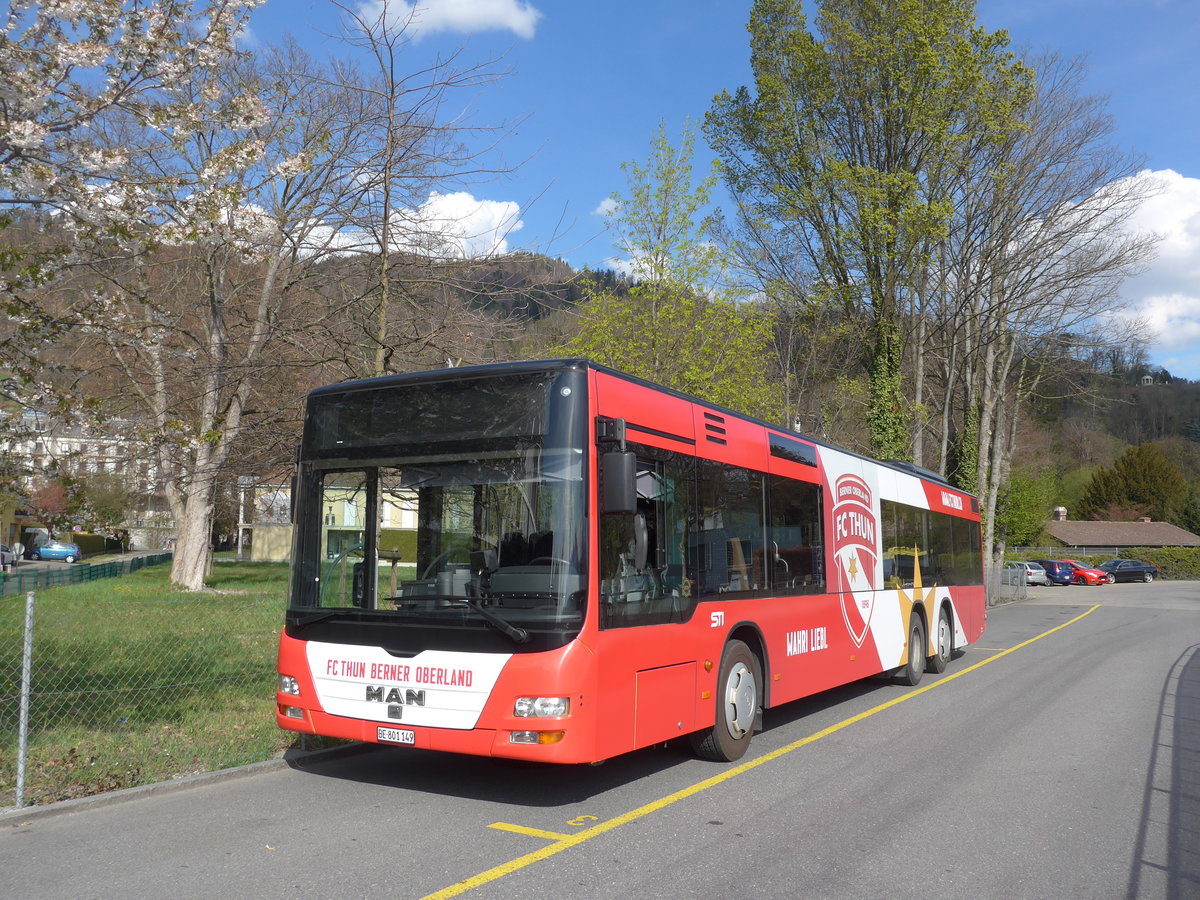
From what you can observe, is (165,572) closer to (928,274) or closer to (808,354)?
(808,354)

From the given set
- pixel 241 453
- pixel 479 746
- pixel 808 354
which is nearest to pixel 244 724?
pixel 479 746

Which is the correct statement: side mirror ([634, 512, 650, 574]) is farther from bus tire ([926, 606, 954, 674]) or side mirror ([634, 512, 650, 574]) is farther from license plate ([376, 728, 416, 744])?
bus tire ([926, 606, 954, 674])

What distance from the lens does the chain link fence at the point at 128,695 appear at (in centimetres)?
709

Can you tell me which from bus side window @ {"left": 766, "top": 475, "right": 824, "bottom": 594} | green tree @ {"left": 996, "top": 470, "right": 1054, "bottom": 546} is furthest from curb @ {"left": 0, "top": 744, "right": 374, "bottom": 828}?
green tree @ {"left": 996, "top": 470, "right": 1054, "bottom": 546}

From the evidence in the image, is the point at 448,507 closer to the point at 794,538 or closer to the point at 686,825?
the point at 686,825

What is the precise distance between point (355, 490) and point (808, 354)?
25.2 m

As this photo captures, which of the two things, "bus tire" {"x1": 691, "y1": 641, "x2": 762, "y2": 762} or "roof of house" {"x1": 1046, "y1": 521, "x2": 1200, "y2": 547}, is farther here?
"roof of house" {"x1": 1046, "y1": 521, "x2": 1200, "y2": 547}

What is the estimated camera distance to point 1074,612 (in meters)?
33.4

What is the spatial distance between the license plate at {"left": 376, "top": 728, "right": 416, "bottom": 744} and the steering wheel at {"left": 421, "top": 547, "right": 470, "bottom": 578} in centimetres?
105

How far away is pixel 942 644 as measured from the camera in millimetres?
15172

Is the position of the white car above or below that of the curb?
above

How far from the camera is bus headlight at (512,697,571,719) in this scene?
608 centimetres

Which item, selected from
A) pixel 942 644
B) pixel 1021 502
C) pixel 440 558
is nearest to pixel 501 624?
pixel 440 558

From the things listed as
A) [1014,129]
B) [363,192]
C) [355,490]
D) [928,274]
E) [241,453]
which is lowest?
[355,490]
